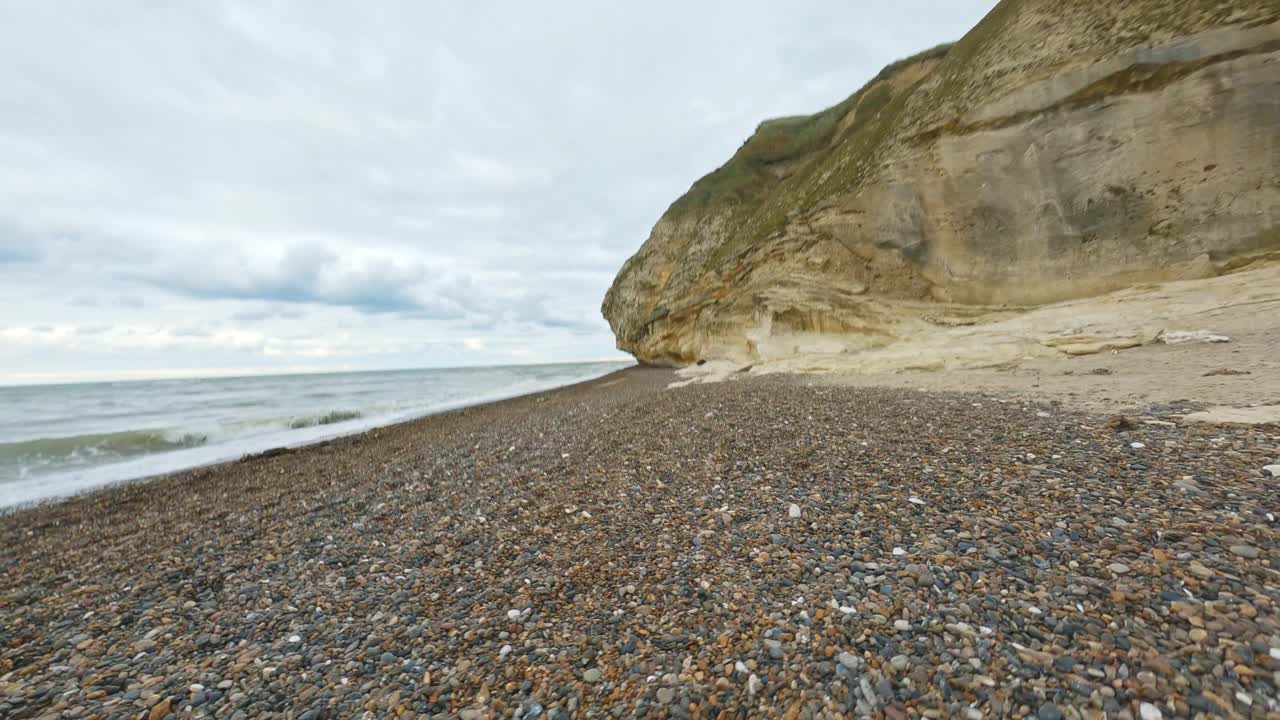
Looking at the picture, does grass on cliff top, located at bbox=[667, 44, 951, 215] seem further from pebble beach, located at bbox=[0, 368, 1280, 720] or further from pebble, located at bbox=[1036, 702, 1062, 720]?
pebble, located at bbox=[1036, 702, 1062, 720]

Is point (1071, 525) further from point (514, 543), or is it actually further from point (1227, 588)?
point (514, 543)

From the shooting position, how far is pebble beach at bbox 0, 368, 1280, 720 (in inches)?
91.9

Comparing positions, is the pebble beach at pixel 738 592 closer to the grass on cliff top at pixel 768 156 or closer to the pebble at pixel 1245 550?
the pebble at pixel 1245 550

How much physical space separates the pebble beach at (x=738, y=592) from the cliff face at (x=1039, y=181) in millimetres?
11059

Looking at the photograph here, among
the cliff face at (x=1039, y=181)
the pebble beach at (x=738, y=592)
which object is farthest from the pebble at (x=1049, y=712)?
the cliff face at (x=1039, y=181)

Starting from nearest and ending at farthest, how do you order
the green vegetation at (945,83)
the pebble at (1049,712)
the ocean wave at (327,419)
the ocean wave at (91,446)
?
the pebble at (1049,712) → the green vegetation at (945,83) → the ocean wave at (91,446) → the ocean wave at (327,419)

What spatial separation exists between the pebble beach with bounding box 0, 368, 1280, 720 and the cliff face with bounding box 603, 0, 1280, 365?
36.3 ft

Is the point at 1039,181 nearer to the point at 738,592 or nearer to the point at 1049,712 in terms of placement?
the point at 738,592

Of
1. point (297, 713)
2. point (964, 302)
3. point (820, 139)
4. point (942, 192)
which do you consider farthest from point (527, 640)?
point (820, 139)

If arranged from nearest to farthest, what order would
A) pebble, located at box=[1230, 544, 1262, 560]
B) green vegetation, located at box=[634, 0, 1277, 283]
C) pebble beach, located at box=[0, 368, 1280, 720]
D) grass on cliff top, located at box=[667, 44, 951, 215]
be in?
pebble beach, located at box=[0, 368, 1280, 720] < pebble, located at box=[1230, 544, 1262, 560] < green vegetation, located at box=[634, 0, 1277, 283] < grass on cliff top, located at box=[667, 44, 951, 215]

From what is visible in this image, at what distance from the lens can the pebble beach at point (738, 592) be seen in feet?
7.66

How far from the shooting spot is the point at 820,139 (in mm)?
31641

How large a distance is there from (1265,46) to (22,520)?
2942 cm

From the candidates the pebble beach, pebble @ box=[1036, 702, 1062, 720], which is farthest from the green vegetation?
pebble @ box=[1036, 702, 1062, 720]
